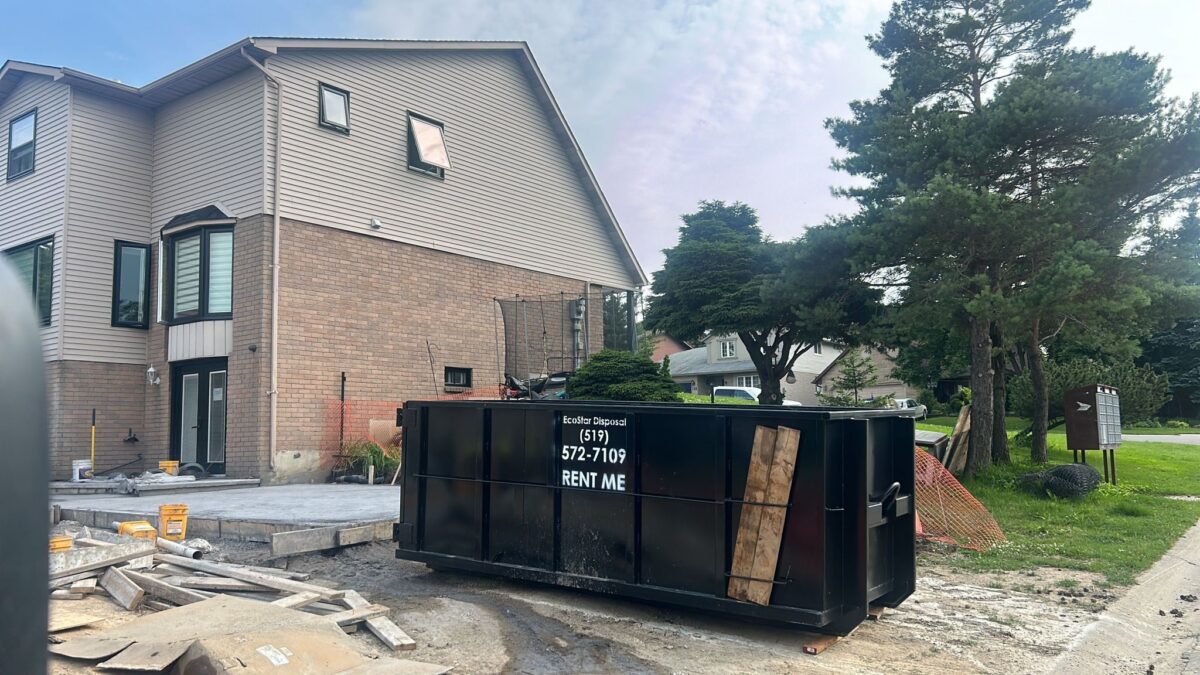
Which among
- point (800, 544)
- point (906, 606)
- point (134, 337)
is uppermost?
point (134, 337)

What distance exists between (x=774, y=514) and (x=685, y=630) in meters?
1.17

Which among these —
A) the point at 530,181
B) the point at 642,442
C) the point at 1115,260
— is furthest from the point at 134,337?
the point at 1115,260

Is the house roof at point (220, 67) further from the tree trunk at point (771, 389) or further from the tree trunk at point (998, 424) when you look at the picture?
the tree trunk at point (771, 389)

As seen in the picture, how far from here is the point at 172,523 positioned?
29.0 feet

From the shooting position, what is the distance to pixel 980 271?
15055 mm

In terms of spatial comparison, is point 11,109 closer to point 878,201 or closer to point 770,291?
point 770,291

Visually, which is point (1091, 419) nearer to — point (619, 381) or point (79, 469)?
point (619, 381)

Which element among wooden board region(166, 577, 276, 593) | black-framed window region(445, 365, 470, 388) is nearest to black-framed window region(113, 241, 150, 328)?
black-framed window region(445, 365, 470, 388)

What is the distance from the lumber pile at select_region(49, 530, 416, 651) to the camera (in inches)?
239

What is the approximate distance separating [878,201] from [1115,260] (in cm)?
434

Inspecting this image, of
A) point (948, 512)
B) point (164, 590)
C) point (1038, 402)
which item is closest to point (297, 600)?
point (164, 590)

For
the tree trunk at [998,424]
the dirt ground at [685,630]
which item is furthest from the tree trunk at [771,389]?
the dirt ground at [685,630]

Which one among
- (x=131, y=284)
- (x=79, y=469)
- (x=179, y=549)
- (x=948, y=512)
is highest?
(x=131, y=284)

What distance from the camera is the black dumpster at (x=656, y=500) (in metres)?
5.64
